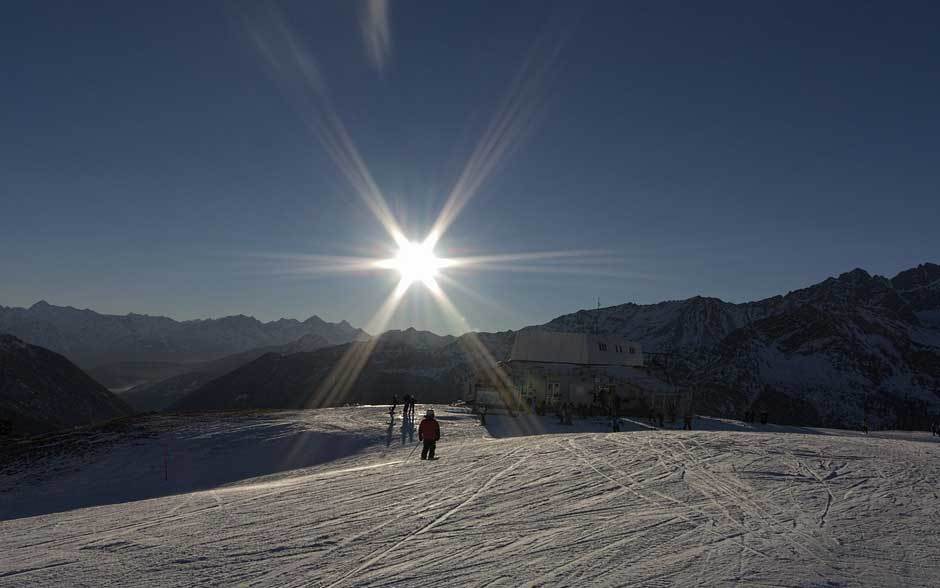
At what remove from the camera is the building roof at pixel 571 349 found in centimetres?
5562

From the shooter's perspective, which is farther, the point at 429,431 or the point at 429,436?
the point at 429,431

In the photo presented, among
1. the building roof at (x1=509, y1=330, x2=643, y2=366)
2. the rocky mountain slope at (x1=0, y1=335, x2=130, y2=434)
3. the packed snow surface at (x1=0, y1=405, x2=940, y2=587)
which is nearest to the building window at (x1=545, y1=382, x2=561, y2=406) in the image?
the building roof at (x1=509, y1=330, x2=643, y2=366)

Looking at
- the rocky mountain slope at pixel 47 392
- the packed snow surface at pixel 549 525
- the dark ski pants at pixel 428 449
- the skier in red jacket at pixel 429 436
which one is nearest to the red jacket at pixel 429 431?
the skier in red jacket at pixel 429 436

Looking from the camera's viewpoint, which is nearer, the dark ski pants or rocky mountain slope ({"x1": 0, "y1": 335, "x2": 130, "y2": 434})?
the dark ski pants

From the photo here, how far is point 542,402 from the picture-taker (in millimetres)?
44156

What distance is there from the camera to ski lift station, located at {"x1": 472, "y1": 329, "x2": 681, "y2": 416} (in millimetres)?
43844

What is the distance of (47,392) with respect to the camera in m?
138

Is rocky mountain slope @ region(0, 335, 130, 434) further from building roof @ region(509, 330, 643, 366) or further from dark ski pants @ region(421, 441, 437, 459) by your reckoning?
dark ski pants @ region(421, 441, 437, 459)

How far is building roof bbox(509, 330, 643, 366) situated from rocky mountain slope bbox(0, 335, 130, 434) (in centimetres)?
10503

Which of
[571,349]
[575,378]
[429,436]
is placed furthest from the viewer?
[571,349]

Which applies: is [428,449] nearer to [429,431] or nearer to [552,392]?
[429,431]

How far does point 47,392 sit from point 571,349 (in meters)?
144

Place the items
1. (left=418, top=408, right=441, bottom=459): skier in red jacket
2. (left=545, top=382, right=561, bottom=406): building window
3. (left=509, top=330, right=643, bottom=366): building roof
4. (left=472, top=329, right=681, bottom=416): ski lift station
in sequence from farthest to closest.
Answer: (left=509, top=330, right=643, bottom=366): building roof, (left=545, top=382, right=561, bottom=406): building window, (left=472, top=329, right=681, bottom=416): ski lift station, (left=418, top=408, right=441, bottom=459): skier in red jacket

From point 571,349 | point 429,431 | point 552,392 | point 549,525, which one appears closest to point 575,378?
point 552,392
